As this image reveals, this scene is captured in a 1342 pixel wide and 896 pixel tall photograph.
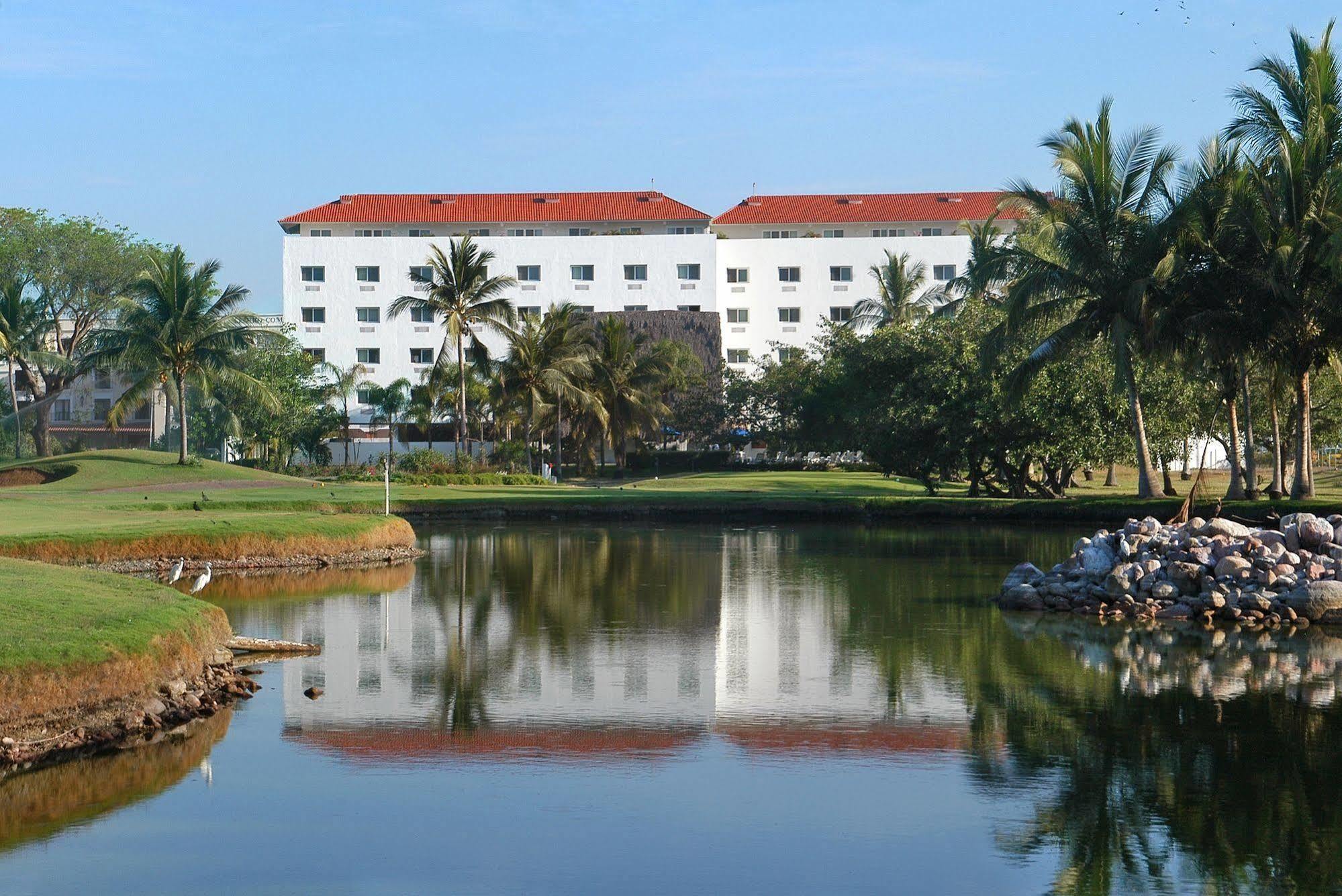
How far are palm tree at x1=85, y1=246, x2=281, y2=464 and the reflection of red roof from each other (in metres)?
36.5

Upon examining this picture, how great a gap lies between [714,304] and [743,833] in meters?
79.8

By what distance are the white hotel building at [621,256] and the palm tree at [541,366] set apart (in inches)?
937

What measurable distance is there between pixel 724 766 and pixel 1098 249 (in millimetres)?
28659

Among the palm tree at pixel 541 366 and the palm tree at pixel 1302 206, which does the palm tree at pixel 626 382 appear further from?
the palm tree at pixel 1302 206

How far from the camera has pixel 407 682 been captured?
56.5 feet

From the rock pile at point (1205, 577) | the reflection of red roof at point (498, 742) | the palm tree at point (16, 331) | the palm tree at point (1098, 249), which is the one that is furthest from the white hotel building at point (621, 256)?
the reflection of red roof at point (498, 742)

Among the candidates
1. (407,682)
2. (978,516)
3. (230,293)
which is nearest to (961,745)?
(407,682)

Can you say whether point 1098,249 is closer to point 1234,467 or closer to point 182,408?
point 1234,467

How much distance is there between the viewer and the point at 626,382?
68.1m

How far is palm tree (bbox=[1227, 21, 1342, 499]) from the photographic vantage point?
3362 cm

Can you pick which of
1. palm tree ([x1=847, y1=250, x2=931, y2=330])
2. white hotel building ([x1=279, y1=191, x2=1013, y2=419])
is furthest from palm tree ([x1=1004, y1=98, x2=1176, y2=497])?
white hotel building ([x1=279, y1=191, x2=1013, y2=419])

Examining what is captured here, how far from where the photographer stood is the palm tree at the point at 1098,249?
37969 mm

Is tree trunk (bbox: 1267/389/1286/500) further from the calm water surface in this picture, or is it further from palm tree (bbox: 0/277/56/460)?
palm tree (bbox: 0/277/56/460)

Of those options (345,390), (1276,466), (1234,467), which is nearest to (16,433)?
(345,390)
